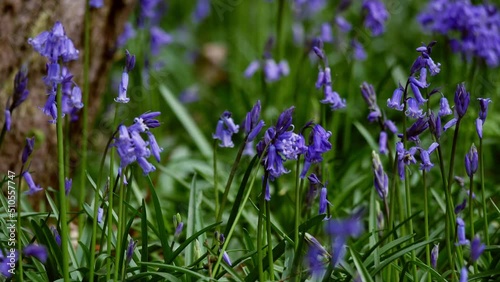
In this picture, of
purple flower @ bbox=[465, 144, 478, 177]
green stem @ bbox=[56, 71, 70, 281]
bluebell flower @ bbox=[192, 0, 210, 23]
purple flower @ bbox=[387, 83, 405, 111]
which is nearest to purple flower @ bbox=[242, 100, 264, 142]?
purple flower @ bbox=[387, 83, 405, 111]

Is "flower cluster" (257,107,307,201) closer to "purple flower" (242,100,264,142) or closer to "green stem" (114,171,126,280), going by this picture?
"purple flower" (242,100,264,142)

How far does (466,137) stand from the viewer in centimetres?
480

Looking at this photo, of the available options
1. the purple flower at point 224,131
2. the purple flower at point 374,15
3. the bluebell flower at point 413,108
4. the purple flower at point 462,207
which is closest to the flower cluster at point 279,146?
the purple flower at point 224,131

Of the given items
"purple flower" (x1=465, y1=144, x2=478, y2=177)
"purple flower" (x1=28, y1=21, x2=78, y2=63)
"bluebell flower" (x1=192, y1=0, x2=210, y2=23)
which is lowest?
"purple flower" (x1=465, y1=144, x2=478, y2=177)

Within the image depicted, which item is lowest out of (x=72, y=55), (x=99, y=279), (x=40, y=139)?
(x=99, y=279)

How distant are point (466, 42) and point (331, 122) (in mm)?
1162

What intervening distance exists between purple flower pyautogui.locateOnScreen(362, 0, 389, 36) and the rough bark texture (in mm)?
1646

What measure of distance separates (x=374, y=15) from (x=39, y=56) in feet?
7.45

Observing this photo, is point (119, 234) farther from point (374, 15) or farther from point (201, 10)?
point (201, 10)

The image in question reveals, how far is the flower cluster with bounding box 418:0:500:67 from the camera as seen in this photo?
4465mm

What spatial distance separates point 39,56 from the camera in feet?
14.2

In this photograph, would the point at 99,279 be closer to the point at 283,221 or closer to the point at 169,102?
the point at 283,221

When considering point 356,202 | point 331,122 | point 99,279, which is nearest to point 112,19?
point 331,122

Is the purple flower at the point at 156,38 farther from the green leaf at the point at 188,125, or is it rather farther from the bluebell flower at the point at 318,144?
the bluebell flower at the point at 318,144
